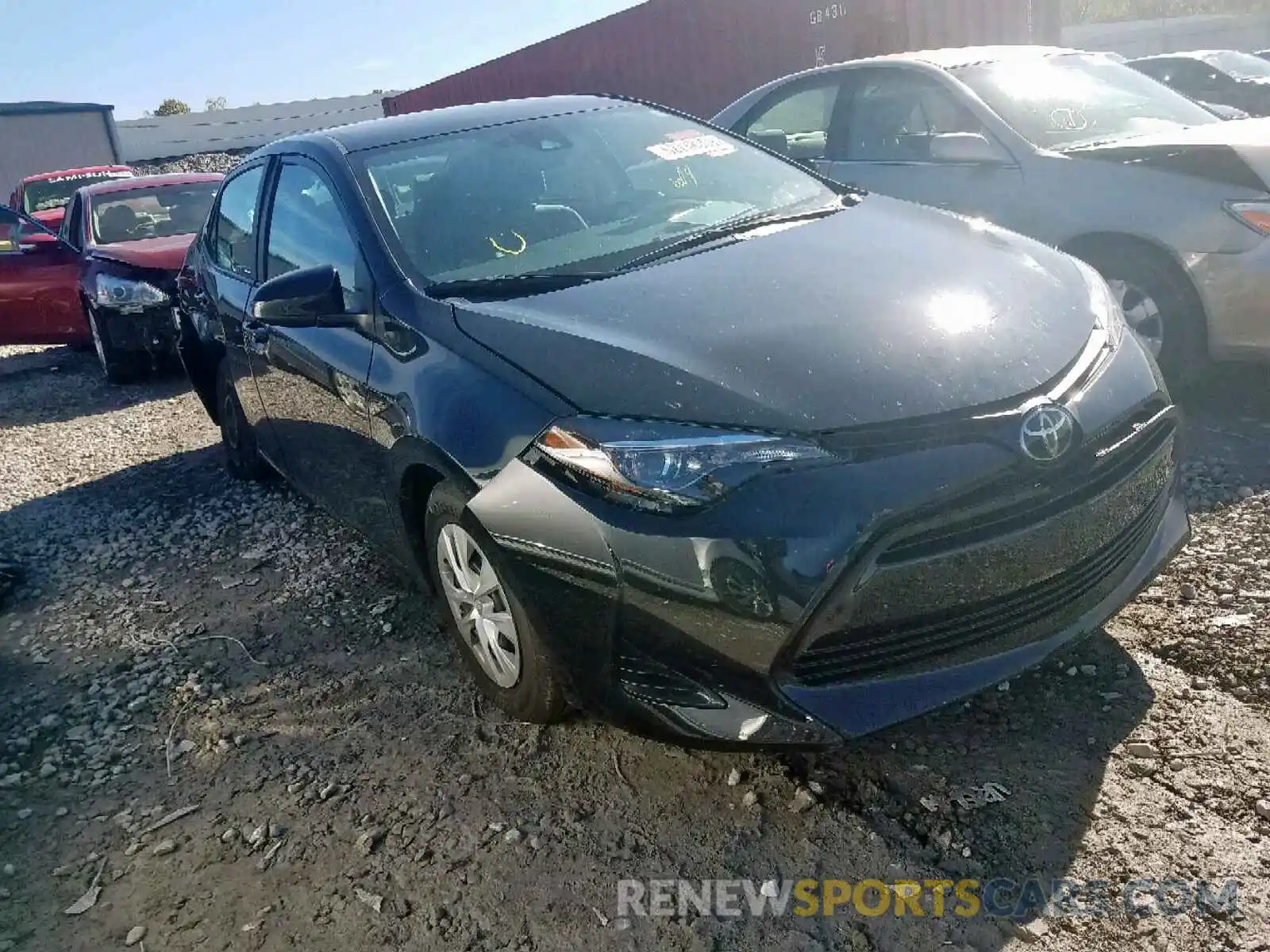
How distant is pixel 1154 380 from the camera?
2602mm

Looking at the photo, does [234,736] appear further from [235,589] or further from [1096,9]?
[1096,9]

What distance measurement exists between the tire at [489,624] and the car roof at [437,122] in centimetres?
146

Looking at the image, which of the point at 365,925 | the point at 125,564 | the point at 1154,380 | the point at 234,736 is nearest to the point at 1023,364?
Answer: the point at 1154,380

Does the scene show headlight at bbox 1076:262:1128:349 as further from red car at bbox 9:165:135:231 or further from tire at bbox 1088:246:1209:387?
red car at bbox 9:165:135:231

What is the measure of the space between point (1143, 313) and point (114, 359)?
6.72m

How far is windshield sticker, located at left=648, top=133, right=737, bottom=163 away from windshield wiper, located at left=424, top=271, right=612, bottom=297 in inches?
36.6

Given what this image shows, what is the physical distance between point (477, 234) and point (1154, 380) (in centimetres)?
192

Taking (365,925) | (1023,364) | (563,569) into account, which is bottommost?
(365,925)

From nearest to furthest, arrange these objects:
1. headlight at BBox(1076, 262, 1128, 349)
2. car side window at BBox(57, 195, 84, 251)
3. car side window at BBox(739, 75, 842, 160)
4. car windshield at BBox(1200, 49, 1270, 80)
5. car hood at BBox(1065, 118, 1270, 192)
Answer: headlight at BBox(1076, 262, 1128, 349), car hood at BBox(1065, 118, 1270, 192), car side window at BBox(739, 75, 842, 160), car side window at BBox(57, 195, 84, 251), car windshield at BBox(1200, 49, 1270, 80)

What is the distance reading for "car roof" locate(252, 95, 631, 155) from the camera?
362 cm

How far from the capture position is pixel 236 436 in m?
5.10

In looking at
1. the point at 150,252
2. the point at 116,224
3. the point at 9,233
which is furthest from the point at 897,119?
the point at 9,233

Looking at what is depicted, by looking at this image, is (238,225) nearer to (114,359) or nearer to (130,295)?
(130,295)

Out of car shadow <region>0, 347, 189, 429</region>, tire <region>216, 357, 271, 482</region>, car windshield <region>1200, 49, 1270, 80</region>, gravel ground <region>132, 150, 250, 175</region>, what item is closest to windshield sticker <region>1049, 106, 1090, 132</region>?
tire <region>216, 357, 271, 482</region>
